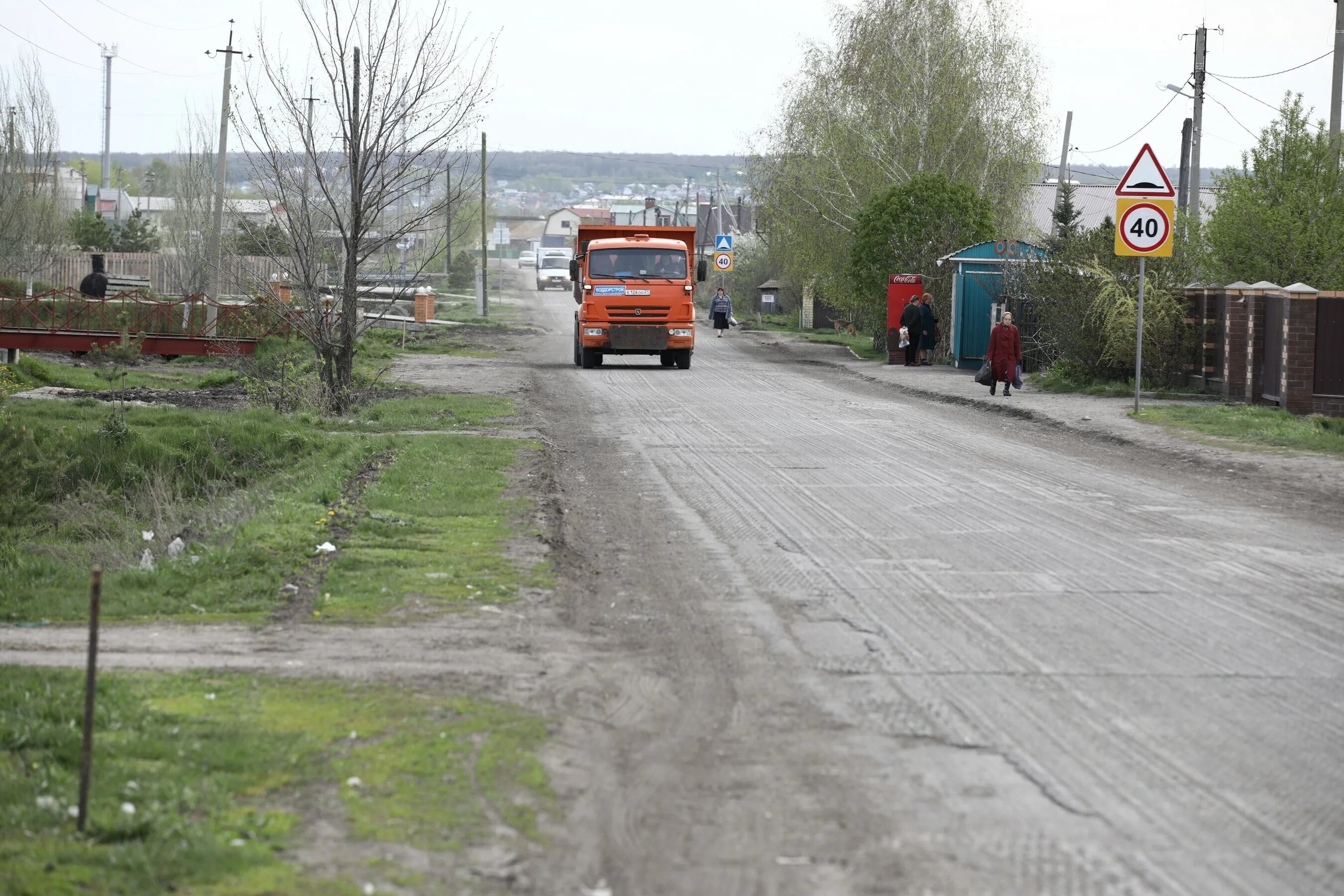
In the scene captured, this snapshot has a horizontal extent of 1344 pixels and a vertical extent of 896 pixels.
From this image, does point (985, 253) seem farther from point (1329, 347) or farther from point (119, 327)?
point (119, 327)

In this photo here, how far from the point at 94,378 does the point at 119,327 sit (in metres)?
2.64

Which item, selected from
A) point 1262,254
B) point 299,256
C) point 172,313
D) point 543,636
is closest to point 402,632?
point 543,636

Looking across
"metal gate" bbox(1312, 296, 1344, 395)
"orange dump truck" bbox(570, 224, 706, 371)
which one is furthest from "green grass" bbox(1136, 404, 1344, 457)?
"orange dump truck" bbox(570, 224, 706, 371)

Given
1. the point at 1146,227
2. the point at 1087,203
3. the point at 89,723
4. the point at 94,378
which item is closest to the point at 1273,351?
the point at 1146,227

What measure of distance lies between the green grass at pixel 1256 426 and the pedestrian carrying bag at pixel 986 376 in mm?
3269

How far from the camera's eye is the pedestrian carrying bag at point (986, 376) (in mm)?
24094

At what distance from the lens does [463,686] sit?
6617 millimetres

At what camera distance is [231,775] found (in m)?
5.29

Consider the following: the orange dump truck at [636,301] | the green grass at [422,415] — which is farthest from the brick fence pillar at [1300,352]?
the orange dump truck at [636,301]

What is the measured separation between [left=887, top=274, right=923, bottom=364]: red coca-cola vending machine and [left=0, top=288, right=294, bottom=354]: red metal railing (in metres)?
13.7

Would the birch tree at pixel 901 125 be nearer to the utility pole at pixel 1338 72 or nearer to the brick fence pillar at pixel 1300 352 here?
the utility pole at pixel 1338 72

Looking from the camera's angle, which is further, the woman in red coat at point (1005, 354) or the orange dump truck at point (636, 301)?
the orange dump truck at point (636, 301)

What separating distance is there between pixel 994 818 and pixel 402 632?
12.1 ft

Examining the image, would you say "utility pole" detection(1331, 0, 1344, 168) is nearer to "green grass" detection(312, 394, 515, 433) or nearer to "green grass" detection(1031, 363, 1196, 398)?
"green grass" detection(1031, 363, 1196, 398)
